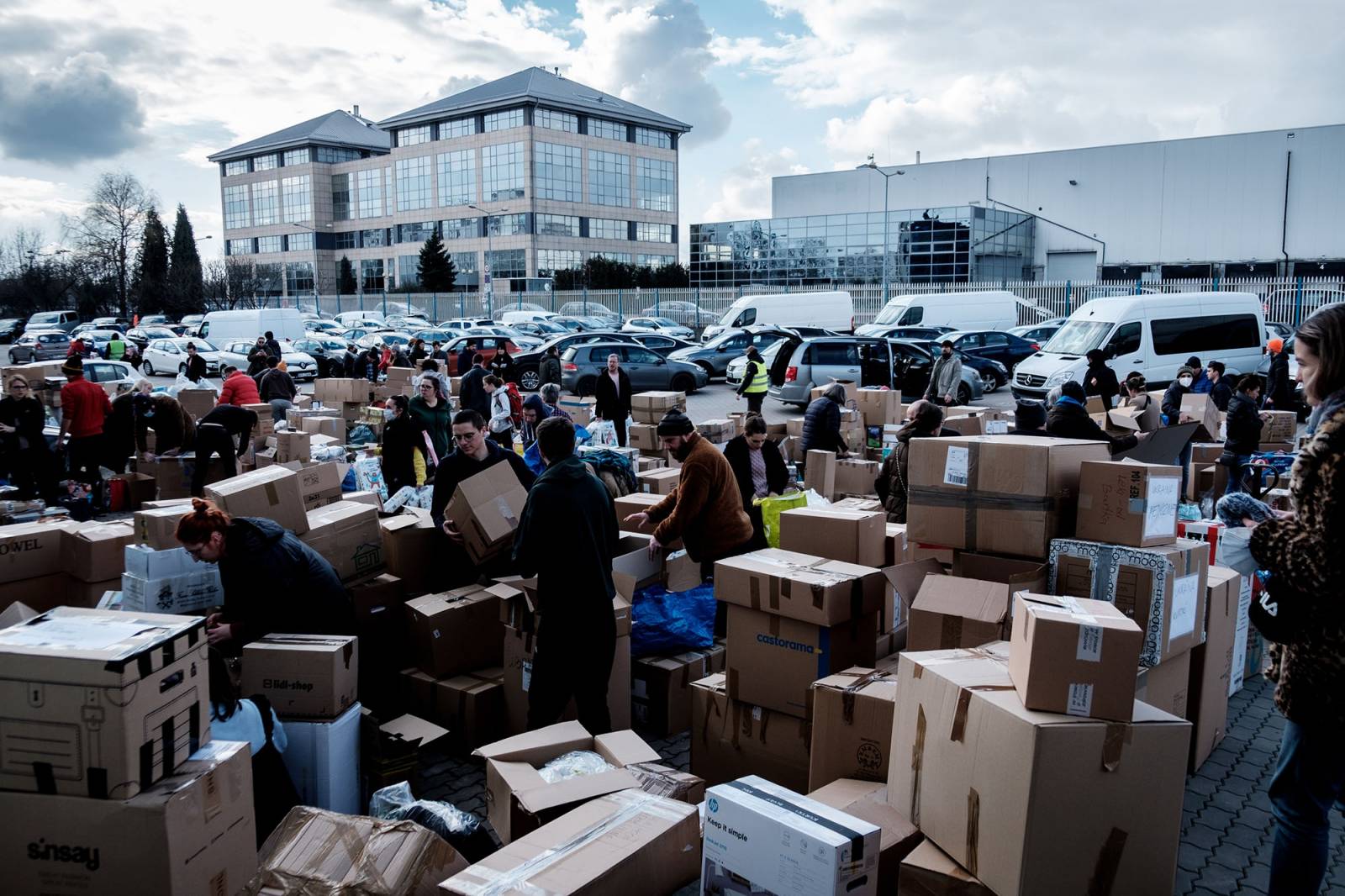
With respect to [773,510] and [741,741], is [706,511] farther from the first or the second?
[741,741]

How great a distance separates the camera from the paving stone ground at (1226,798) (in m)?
3.92

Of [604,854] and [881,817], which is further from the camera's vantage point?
[881,817]

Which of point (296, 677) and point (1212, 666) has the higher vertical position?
point (296, 677)

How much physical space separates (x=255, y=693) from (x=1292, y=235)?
188 feet

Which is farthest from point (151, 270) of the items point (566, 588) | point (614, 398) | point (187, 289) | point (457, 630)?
point (566, 588)

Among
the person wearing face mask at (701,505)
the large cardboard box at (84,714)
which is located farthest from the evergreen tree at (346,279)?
the large cardboard box at (84,714)

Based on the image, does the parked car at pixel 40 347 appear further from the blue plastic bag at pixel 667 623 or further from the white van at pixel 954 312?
the blue plastic bag at pixel 667 623

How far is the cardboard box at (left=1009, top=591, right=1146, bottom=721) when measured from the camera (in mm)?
2898

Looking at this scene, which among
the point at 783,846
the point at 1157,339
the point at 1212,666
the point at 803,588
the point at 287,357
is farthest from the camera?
the point at 287,357

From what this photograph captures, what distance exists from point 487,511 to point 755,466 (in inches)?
109

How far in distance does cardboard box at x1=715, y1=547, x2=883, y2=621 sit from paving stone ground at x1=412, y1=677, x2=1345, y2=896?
1100 millimetres

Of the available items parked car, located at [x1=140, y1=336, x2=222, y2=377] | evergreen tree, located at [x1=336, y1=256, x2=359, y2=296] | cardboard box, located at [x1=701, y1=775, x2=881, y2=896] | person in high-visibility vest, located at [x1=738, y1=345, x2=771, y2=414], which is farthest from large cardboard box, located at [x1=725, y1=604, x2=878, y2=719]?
evergreen tree, located at [x1=336, y1=256, x2=359, y2=296]

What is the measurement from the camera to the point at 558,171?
223 ft

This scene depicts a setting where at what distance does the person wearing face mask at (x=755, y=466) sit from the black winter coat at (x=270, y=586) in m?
3.79
